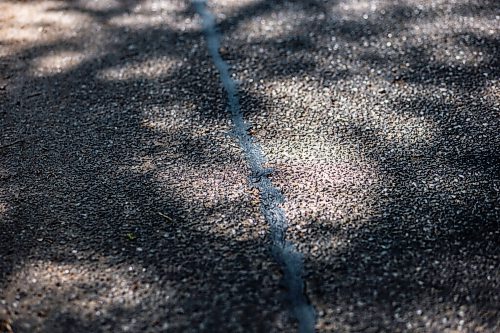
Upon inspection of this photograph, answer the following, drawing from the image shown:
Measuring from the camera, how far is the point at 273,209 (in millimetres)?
2455

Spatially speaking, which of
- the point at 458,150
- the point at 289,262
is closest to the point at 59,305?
the point at 289,262

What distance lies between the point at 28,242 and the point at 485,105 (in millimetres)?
2168

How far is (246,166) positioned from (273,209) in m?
0.31

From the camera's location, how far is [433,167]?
104 inches

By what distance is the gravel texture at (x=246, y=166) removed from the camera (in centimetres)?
209

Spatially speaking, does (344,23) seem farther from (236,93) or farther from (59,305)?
(59,305)

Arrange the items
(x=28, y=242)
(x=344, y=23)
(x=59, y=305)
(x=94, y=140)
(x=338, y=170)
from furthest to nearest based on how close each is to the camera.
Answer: (x=344, y=23)
(x=94, y=140)
(x=338, y=170)
(x=28, y=242)
(x=59, y=305)

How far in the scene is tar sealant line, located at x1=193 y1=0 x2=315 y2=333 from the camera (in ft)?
6.76

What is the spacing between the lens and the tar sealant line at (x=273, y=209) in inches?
81.1

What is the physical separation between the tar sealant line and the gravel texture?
0.03 m

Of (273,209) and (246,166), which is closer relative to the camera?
(273,209)

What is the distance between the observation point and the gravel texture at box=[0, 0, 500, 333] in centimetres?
209

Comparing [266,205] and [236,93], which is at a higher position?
[236,93]

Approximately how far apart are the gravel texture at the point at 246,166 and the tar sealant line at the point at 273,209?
0.03 m
